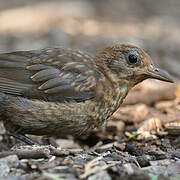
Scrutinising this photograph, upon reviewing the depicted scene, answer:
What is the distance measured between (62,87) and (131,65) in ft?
2.83

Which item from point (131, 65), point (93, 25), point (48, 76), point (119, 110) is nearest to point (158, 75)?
point (131, 65)

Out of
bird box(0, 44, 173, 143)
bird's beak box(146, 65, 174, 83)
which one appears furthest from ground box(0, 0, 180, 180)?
bird's beak box(146, 65, 174, 83)

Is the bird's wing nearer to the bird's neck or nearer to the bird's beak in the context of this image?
the bird's neck

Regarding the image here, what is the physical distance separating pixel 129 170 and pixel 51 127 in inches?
52.3

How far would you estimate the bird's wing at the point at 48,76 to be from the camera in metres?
4.61

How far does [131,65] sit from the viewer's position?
4922 mm

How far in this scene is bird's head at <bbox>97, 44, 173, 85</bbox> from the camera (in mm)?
4855

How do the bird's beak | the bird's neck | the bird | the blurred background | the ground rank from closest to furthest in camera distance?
the ground, the bird, the bird's neck, the bird's beak, the blurred background

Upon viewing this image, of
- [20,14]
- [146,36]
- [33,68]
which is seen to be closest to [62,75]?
[33,68]

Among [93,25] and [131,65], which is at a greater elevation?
[93,25]

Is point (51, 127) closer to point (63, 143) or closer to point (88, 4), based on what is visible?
point (63, 143)

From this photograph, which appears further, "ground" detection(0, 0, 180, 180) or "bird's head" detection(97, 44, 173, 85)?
"bird's head" detection(97, 44, 173, 85)

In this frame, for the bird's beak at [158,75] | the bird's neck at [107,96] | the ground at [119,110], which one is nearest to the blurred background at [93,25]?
the ground at [119,110]

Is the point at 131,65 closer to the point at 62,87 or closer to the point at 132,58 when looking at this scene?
the point at 132,58
